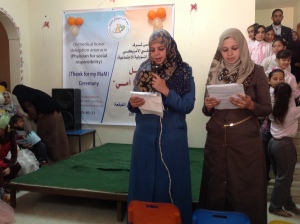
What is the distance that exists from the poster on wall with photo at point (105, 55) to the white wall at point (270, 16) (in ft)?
12.3

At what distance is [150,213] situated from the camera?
1703 millimetres

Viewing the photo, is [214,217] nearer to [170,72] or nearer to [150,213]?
[150,213]

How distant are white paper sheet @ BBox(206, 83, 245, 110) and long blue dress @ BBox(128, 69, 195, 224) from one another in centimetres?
15

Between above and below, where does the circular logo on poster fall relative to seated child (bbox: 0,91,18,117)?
above

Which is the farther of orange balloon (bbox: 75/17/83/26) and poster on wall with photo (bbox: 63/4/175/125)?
orange balloon (bbox: 75/17/83/26)

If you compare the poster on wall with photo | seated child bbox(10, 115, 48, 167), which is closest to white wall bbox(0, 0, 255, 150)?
the poster on wall with photo

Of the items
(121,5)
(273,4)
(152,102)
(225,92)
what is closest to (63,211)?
(152,102)

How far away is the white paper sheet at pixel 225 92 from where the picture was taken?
5.44ft

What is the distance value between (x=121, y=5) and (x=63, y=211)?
325 centimetres

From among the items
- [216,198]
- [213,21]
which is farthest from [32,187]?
[213,21]

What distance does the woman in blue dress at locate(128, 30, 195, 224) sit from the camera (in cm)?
182

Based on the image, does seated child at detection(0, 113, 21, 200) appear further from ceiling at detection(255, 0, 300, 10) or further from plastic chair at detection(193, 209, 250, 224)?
ceiling at detection(255, 0, 300, 10)

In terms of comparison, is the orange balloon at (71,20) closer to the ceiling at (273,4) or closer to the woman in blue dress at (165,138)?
the woman in blue dress at (165,138)

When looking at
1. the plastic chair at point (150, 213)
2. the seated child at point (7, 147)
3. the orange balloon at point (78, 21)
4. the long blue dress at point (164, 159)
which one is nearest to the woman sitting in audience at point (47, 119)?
the seated child at point (7, 147)
